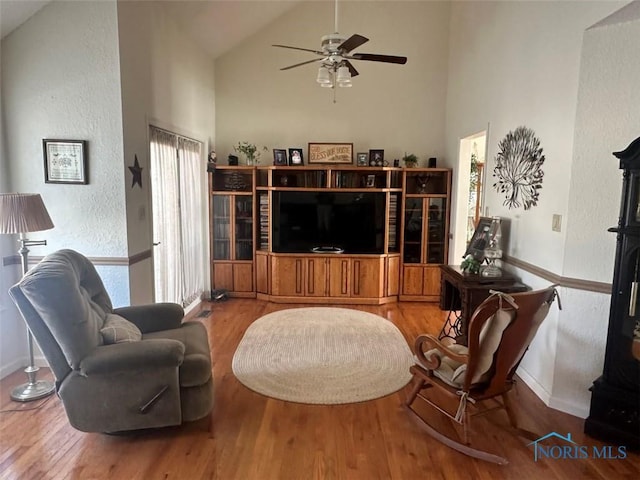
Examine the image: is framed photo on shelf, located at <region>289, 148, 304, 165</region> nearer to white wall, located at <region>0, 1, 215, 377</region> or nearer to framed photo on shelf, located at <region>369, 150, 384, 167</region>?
framed photo on shelf, located at <region>369, 150, 384, 167</region>

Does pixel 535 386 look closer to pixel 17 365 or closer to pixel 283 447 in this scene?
pixel 283 447

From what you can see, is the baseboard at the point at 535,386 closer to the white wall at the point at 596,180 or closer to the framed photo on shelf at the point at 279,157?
the white wall at the point at 596,180

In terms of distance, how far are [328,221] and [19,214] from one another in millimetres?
3535

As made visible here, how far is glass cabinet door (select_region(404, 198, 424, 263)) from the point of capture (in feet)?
18.3

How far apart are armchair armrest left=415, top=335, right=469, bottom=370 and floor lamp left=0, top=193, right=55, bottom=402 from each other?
2.64m

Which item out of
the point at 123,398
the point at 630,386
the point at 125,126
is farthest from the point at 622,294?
the point at 125,126

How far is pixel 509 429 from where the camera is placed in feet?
8.68

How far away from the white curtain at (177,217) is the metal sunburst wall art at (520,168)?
129 inches

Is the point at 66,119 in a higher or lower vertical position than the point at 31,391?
higher

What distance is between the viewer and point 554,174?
9.71ft

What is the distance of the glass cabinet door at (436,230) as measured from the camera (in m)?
5.56

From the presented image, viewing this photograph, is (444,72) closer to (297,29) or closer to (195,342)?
(297,29)

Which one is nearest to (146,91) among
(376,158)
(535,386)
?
(376,158)

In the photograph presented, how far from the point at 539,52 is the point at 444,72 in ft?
8.83
